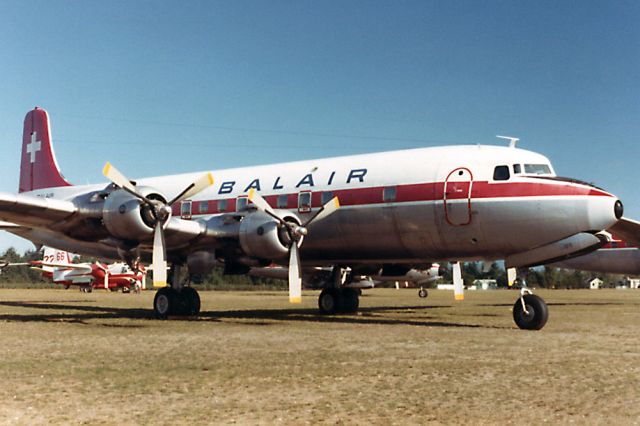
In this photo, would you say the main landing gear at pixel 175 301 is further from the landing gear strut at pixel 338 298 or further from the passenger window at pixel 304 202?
the landing gear strut at pixel 338 298

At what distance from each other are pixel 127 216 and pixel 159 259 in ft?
4.41

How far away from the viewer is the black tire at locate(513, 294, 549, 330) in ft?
47.3

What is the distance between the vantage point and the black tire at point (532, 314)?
1441 cm

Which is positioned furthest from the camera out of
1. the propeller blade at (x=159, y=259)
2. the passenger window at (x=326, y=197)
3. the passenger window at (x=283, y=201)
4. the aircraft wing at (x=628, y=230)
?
the aircraft wing at (x=628, y=230)

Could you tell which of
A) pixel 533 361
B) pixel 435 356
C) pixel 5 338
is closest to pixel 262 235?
pixel 5 338

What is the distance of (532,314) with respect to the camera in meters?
14.5

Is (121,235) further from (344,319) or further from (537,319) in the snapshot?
(537,319)

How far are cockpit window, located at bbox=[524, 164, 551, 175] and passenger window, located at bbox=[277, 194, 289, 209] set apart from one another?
22.3 feet

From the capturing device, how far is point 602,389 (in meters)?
7.23

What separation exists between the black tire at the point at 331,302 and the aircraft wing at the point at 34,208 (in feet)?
27.8

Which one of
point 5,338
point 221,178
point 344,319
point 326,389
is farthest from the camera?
point 221,178

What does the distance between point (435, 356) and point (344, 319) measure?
843cm

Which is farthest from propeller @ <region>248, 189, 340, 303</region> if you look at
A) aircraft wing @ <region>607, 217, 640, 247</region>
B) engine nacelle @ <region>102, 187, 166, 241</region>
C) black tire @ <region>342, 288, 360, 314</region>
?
aircraft wing @ <region>607, 217, 640, 247</region>

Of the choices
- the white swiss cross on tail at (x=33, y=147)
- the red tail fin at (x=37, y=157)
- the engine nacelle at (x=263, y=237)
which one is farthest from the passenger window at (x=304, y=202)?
the white swiss cross on tail at (x=33, y=147)
